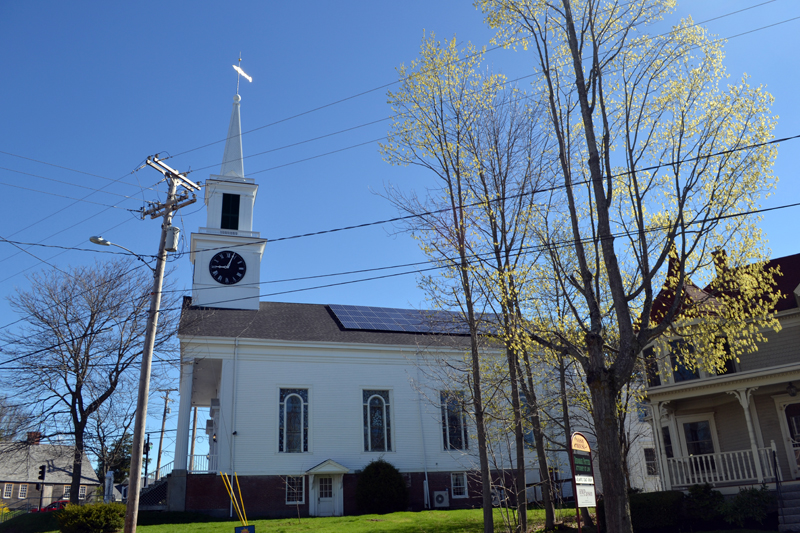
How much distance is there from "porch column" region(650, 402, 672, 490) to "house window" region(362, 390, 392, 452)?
41.9 feet

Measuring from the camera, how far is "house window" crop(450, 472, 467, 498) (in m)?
29.3

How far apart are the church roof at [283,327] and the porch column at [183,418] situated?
6.13 ft

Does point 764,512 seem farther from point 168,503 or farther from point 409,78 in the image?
point 168,503

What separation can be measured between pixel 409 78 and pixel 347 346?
16227 millimetres

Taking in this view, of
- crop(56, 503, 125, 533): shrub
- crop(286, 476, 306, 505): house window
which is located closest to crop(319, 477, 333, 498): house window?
crop(286, 476, 306, 505): house window


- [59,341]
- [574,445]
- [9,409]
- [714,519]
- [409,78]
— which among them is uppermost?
[409,78]

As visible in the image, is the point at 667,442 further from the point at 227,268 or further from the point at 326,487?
the point at 227,268

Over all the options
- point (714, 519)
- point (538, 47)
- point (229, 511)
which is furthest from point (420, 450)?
point (538, 47)

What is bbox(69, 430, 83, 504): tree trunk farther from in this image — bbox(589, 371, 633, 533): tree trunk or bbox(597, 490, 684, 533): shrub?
bbox(589, 371, 633, 533): tree trunk

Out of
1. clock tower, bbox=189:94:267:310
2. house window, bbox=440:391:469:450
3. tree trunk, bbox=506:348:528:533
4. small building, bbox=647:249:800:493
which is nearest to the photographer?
tree trunk, bbox=506:348:528:533

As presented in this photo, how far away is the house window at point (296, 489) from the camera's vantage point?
2689 cm

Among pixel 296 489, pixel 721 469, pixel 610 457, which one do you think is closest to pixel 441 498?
pixel 296 489

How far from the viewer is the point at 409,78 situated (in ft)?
56.1

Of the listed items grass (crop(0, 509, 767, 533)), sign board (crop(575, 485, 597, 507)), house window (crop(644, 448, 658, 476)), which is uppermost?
house window (crop(644, 448, 658, 476))
